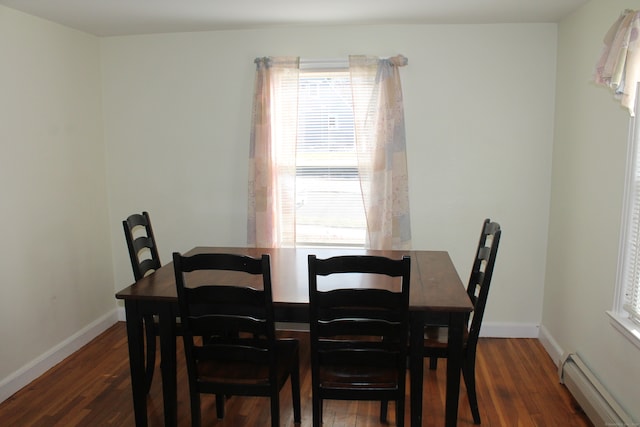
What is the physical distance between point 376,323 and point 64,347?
2.44 metres

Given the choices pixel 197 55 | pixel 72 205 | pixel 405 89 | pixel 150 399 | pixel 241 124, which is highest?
pixel 197 55

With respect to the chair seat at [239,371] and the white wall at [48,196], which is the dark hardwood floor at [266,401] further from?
the chair seat at [239,371]

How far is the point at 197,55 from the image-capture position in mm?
3512

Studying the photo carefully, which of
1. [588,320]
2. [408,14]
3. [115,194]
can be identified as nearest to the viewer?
[588,320]

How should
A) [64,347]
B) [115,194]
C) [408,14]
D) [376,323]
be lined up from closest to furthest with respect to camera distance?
[376,323], [408,14], [64,347], [115,194]

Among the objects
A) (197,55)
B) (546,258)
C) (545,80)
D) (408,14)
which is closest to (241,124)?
(197,55)

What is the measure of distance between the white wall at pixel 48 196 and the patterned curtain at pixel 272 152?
126cm

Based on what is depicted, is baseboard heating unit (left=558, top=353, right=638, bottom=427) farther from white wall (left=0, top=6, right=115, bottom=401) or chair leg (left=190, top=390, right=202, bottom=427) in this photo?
white wall (left=0, top=6, right=115, bottom=401)

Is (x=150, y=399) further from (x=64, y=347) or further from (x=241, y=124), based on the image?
(x=241, y=124)

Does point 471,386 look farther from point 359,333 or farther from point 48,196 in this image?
point 48,196

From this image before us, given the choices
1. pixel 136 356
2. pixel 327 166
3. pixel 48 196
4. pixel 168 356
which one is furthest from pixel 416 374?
pixel 48 196

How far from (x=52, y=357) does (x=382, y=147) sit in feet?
8.85

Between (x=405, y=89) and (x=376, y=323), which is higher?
(x=405, y=89)

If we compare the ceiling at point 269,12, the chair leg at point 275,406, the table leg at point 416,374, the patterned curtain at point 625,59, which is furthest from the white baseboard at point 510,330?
the ceiling at point 269,12
